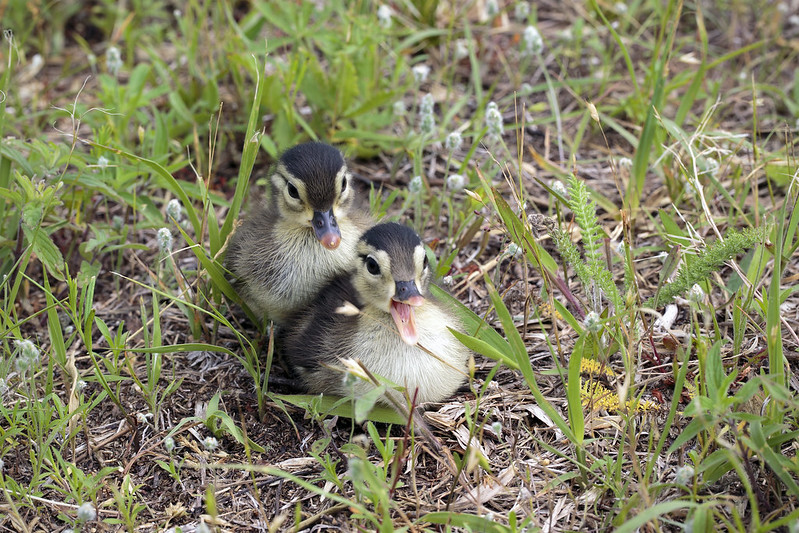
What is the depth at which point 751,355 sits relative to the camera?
3.59m

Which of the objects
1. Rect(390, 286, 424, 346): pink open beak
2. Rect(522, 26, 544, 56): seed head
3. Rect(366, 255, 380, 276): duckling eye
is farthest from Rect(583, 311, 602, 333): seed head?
Rect(522, 26, 544, 56): seed head

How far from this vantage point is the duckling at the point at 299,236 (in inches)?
146

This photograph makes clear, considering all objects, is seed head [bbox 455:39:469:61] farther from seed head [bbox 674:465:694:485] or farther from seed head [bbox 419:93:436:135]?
seed head [bbox 674:465:694:485]

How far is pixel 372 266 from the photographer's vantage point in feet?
11.3

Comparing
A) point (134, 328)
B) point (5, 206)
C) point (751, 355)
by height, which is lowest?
point (134, 328)

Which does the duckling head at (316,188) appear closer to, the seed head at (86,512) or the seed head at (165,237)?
the seed head at (165,237)

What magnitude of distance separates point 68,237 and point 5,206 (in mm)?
522

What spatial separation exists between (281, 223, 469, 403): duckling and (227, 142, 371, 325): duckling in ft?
0.74

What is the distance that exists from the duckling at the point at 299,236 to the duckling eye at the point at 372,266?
0.95 feet

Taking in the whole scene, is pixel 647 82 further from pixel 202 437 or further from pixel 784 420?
pixel 202 437

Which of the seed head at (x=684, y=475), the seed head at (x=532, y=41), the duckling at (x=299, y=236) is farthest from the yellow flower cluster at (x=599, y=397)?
the seed head at (x=532, y=41)

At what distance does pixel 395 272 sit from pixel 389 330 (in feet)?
0.96

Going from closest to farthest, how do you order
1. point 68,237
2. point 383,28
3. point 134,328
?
1. point 134,328
2. point 68,237
3. point 383,28

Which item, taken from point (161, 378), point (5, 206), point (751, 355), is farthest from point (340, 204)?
point (751, 355)
